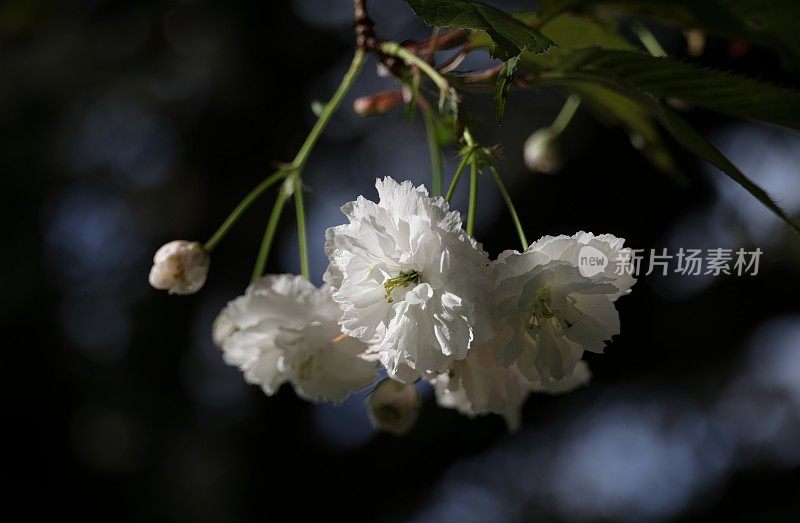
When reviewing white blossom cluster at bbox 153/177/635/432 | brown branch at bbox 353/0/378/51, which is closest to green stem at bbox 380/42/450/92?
brown branch at bbox 353/0/378/51

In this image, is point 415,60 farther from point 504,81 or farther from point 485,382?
point 485,382

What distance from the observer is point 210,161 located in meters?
2.85

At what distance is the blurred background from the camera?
8.81ft

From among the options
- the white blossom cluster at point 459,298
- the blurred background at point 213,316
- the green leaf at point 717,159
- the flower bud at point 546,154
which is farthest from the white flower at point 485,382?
the blurred background at point 213,316

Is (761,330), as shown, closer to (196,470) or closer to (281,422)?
(281,422)

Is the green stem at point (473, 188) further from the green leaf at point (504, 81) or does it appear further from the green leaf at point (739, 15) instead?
the green leaf at point (739, 15)

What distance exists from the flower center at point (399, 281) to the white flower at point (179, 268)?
25cm

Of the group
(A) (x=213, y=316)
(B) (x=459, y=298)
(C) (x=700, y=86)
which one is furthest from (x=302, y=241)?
(A) (x=213, y=316)

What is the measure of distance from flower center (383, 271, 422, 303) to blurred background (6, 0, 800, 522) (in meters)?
1.92

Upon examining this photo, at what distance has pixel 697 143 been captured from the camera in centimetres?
70

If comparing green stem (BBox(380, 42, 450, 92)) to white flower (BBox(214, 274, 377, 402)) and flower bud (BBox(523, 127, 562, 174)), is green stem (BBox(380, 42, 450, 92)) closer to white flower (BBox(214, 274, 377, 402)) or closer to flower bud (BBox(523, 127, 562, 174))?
white flower (BBox(214, 274, 377, 402))

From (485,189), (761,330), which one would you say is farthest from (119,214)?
(761,330)

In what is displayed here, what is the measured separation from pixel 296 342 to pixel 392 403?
0.40ft

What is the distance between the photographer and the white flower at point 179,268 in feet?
2.74
